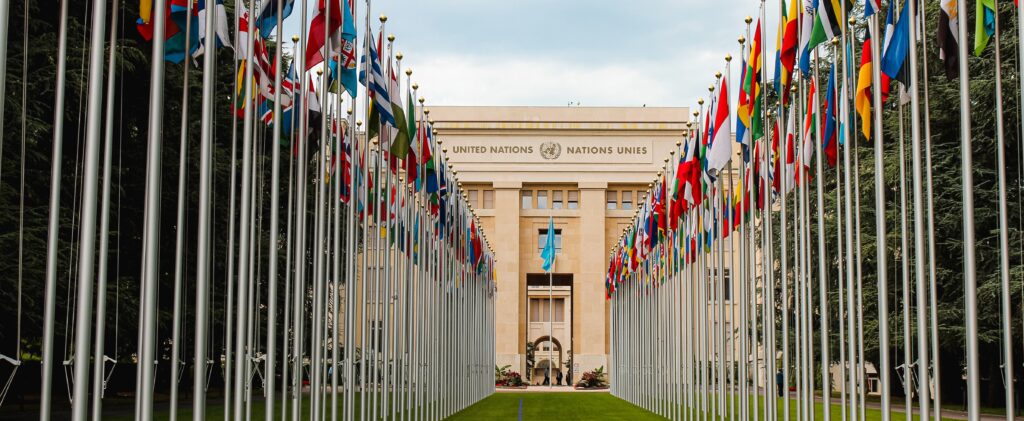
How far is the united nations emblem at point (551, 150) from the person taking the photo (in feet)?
271

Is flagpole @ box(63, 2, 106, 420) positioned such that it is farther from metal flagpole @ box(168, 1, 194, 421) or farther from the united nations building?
the united nations building

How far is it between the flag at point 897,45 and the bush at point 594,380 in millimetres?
59967

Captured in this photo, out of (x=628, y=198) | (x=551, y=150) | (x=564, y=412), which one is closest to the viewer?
(x=564, y=412)

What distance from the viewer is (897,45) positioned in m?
15.1

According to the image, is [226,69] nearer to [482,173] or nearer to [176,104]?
[176,104]

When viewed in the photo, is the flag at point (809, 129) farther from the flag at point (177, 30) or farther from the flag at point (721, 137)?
the flag at point (177, 30)

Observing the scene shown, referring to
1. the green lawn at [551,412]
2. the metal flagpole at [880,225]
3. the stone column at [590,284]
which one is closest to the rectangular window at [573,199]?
the stone column at [590,284]

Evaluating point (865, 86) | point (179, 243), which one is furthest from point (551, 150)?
point (179, 243)

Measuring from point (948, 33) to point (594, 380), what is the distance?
61.8 metres

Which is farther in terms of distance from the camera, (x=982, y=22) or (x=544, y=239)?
(x=544, y=239)

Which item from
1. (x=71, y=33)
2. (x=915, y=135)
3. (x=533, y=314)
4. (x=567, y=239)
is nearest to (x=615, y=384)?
(x=567, y=239)

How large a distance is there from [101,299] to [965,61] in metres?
9.56

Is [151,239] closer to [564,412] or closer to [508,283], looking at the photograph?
[564,412]

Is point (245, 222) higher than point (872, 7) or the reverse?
the reverse
